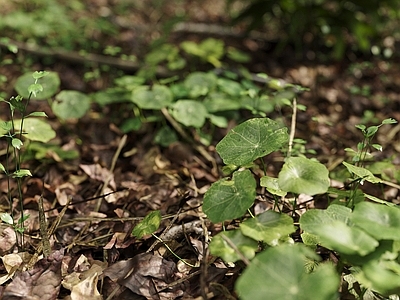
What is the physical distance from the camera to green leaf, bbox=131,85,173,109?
1909mm

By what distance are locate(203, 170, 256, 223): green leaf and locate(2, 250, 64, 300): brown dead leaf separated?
467 mm

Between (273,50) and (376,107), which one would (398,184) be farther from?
(273,50)

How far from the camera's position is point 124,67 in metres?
2.62

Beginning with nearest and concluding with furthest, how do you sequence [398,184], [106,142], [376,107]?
1. [398,184]
2. [106,142]
3. [376,107]

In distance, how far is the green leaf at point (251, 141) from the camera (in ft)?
3.97

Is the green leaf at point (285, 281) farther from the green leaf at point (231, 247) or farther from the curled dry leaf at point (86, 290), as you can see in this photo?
the curled dry leaf at point (86, 290)

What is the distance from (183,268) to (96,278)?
25 cm

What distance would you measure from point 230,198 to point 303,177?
202 millimetres

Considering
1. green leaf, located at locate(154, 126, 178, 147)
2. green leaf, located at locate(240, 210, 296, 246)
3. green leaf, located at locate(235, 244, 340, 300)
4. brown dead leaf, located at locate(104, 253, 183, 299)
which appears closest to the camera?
green leaf, located at locate(235, 244, 340, 300)

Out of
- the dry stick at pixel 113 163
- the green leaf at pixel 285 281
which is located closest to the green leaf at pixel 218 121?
the dry stick at pixel 113 163

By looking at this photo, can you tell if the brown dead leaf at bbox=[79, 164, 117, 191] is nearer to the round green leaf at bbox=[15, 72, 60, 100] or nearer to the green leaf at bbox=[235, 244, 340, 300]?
the round green leaf at bbox=[15, 72, 60, 100]

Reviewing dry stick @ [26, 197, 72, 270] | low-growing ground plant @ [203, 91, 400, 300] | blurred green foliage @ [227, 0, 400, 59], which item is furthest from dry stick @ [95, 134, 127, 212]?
blurred green foliage @ [227, 0, 400, 59]

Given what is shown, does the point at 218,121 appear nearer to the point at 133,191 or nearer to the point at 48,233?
the point at 133,191

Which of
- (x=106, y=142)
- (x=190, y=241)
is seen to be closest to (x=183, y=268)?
(x=190, y=241)
